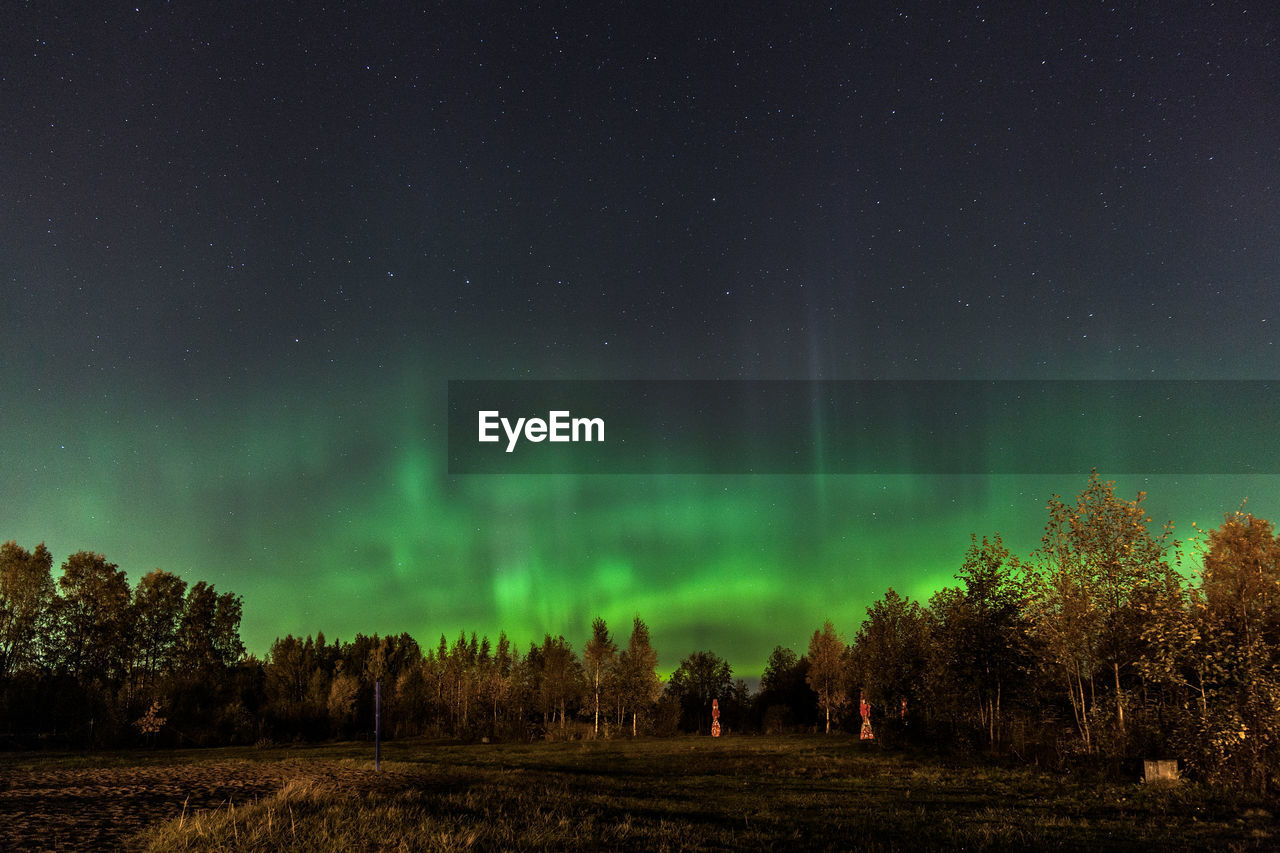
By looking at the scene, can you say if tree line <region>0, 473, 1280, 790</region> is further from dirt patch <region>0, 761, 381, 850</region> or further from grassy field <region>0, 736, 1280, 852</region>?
dirt patch <region>0, 761, 381, 850</region>

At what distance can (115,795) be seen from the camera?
58.1ft

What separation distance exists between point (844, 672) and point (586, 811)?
220ft

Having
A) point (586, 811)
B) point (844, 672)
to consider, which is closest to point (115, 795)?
point (586, 811)

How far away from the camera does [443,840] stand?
11492 mm

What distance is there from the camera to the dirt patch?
12641 millimetres

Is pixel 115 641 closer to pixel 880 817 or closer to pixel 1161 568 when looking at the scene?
pixel 880 817

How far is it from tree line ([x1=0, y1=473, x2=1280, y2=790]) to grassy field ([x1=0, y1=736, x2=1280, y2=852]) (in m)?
3.28

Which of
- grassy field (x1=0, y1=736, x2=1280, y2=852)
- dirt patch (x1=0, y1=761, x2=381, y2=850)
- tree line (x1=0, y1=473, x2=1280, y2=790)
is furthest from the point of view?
tree line (x1=0, y1=473, x2=1280, y2=790)

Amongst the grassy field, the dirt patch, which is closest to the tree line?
the grassy field

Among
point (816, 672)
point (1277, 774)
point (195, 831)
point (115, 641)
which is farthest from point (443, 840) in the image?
point (816, 672)

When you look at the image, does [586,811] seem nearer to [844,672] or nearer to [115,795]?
[115,795]

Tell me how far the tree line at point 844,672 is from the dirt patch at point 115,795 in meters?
23.6

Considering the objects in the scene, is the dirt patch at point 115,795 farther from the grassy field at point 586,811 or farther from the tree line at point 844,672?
the tree line at point 844,672

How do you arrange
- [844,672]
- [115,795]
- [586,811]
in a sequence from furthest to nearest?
[844,672], [115,795], [586,811]
